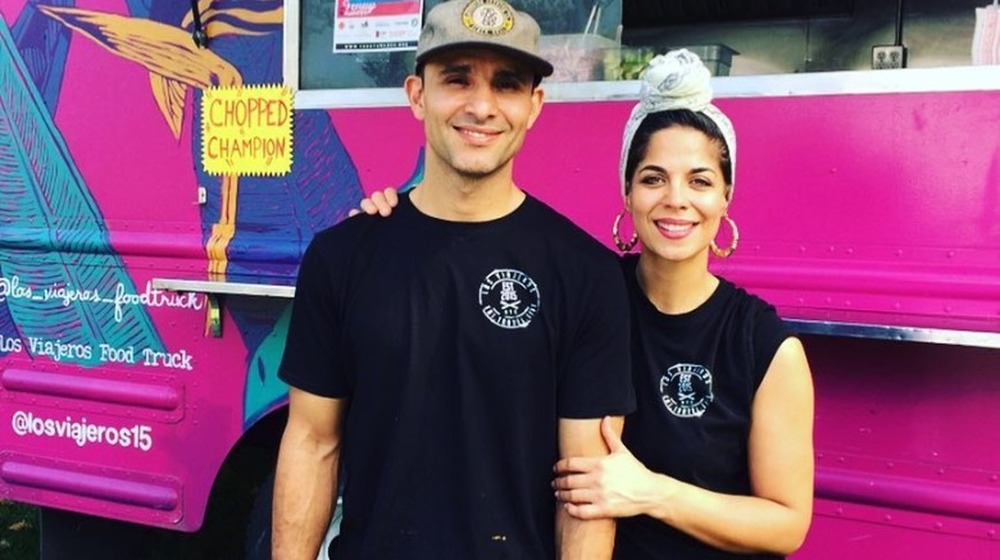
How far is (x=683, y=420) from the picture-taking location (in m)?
1.77

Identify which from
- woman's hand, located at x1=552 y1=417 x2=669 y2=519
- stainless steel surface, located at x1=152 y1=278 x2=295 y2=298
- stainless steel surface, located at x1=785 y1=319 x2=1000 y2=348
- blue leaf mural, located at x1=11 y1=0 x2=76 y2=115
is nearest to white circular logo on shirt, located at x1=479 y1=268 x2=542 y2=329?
woman's hand, located at x1=552 y1=417 x2=669 y2=519

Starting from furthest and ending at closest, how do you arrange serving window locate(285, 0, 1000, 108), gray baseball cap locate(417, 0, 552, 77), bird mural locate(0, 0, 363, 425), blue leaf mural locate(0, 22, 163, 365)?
blue leaf mural locate(0, 22, 163, 365) → bird mural locate(0, 0, 363, 425) → serving window locate(285, 0, 1000, 108) → gray baseball cap locate(417, 0, 552, 77)

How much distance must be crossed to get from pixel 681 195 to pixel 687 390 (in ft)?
1.08

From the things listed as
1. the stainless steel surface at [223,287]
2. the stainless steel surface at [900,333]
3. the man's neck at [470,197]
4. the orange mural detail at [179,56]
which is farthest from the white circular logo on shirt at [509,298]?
the orange mural detail at [179,56]

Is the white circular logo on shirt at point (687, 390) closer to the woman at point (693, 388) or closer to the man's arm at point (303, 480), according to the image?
the woman at point (693, 388)

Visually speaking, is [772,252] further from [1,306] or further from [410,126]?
[1,306]

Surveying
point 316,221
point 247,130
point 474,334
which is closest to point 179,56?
point 247,130

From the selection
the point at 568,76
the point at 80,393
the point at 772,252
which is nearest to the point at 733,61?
the point at 568,76

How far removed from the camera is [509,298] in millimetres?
1724

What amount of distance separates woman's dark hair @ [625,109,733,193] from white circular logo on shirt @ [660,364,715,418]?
0.34m

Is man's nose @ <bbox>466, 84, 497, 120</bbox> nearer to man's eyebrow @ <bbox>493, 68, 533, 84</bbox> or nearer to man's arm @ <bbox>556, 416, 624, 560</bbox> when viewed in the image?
man's eyebrow @ <bbox>493, 68, 533, 84</bbox>

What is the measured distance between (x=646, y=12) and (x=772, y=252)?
1.74 m

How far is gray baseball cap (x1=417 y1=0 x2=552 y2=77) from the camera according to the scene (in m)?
1.67

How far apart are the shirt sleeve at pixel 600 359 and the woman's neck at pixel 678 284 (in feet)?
0.40
